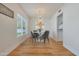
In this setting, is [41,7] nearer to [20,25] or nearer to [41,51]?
[20,25]

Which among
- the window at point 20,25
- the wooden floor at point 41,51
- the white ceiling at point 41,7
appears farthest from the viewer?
the window at point 20,25

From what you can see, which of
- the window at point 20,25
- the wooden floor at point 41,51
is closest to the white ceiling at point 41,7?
the window at point 20,25

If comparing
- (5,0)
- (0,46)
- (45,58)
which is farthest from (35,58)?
(0,46)

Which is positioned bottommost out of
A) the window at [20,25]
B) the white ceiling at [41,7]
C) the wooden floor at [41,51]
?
the wooden floor at [41,51]

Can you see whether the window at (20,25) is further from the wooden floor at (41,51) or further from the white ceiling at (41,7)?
the wooden floor at (41,51)

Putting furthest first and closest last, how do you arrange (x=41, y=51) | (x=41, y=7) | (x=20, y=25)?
(x=20, y=25) → (x=41, y=7) → (x=41, y=51)

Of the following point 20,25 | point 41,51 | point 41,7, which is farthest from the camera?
point 20,25

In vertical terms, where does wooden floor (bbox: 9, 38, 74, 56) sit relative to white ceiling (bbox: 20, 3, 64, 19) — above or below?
below

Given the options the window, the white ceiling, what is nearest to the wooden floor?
the window

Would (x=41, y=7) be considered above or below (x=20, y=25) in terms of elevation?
above

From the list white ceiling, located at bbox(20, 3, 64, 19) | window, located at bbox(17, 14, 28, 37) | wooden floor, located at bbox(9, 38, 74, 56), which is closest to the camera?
wooden floor, located at bbox(9, 38, 74, 56)

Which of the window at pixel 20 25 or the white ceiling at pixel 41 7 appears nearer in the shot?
the white ceiling at pixel 41 7

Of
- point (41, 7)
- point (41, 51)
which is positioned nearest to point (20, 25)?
point (41, 7)

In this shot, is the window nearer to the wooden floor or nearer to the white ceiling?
the white ceiling
